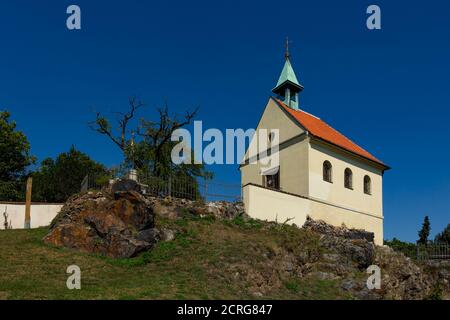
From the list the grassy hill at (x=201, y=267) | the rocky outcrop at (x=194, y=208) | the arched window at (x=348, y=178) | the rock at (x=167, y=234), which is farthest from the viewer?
the arched window at (x=348, y=178)

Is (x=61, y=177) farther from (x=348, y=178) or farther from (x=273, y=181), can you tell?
(x=348, y=178)

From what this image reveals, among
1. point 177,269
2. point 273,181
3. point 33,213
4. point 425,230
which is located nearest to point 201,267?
point 177,269

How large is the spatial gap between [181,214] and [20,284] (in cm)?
968

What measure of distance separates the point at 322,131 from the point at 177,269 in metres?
19.0

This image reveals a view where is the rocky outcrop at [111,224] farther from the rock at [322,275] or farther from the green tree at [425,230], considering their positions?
the green tree at [425,230]

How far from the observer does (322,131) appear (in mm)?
31469

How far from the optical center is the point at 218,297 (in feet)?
44.7

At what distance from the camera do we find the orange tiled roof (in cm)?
2946

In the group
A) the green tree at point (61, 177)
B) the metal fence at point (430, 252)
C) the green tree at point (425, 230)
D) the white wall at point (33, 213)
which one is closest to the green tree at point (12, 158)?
the green tree at point (61, 177)

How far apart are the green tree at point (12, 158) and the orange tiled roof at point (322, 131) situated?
26.8 metres

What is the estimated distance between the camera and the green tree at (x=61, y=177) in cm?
4328

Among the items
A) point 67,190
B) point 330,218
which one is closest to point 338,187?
point 330,218

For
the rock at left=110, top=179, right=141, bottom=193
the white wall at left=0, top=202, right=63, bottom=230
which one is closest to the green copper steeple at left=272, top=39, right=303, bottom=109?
the rock at left=110, top=179, right=141, bottom=193
